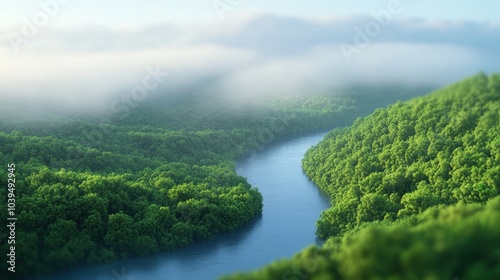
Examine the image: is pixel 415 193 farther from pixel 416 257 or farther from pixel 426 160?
pixel 416 257

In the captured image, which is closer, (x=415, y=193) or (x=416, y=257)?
(x=416, y=257)

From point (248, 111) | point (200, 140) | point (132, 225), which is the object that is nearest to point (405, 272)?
point (132, 225)

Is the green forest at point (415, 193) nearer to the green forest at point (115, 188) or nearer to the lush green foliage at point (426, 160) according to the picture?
the lush green foliage at point (426, 160)

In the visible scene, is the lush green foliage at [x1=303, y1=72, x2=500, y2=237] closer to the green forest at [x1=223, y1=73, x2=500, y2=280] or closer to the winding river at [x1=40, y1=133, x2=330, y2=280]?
the green forest at [x1=223, y1=73, x2=500, y2=280]

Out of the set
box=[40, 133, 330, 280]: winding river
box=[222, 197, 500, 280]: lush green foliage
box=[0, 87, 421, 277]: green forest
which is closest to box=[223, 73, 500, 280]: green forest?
box=[222, 197, 500, 280]: lush green foliage

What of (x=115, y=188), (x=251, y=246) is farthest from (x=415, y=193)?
(x=115, y=188)

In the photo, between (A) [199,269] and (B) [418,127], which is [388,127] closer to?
(B) [418,127]
